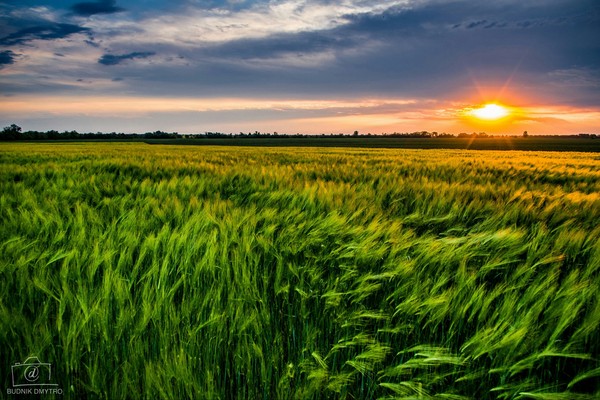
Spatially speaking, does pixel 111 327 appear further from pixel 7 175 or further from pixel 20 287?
pixel 7 175

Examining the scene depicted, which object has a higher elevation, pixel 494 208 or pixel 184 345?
pixel 494 208

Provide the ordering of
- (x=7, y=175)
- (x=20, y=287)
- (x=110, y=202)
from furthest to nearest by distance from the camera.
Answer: (x=7, y=175), (x=110, y=202), (x=20, y=287)

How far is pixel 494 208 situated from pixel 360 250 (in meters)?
1.89

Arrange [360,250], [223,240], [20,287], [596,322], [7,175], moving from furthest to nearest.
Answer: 1. [7,175]
2. [223,240]
3. [360,250]
4. [20,287]
5. [596,322]

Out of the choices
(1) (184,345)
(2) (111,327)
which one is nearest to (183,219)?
(2) (111,327)

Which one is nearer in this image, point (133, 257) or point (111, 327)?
point (111, 327)

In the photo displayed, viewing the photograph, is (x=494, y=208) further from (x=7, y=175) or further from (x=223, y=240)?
(x=7, y=175)

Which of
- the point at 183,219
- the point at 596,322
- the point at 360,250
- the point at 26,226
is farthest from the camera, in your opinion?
the point at 183,219

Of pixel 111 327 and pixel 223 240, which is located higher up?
pixel 223 240

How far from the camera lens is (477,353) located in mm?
1023

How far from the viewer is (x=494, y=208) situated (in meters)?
2.84

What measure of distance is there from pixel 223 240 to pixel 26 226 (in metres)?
1.30

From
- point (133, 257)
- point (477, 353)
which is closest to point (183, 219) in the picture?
point (133, 257)

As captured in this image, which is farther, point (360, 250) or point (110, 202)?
point (110, 202)
